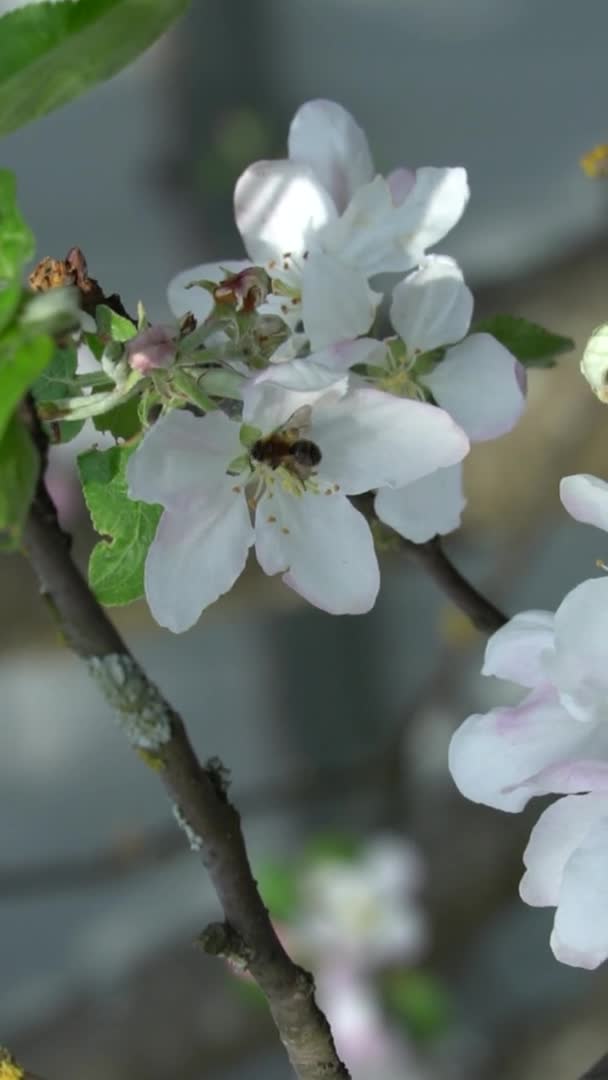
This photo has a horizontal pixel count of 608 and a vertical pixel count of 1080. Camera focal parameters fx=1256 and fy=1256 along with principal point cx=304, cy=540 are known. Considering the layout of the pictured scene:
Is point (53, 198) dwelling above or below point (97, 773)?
above

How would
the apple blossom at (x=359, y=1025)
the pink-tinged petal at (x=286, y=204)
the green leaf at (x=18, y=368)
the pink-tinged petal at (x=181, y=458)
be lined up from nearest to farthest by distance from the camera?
the green leaf at (x=18, y=368) < the pink-tinged petal at (x=181, y=458) < the pink-tinged petal at (x=286, y=204) < the apple blossom at (x=359, y=1025)

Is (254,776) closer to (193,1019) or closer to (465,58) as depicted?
(193,1019)

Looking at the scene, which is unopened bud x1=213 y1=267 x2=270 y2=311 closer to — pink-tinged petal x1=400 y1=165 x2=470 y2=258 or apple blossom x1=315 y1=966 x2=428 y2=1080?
pink-tinged petal x1=400 y1=165 x2=470 y2=258

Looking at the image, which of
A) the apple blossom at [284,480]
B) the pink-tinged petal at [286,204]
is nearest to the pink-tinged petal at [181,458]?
the apple blossom at [284,480]

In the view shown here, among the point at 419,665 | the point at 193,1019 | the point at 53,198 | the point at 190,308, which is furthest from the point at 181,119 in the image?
the point at 190,308

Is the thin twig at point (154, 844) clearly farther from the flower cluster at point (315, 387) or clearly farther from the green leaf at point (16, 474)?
the green leaf at point (16, 474)

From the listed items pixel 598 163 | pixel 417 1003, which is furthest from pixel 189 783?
pixel 417 1003
